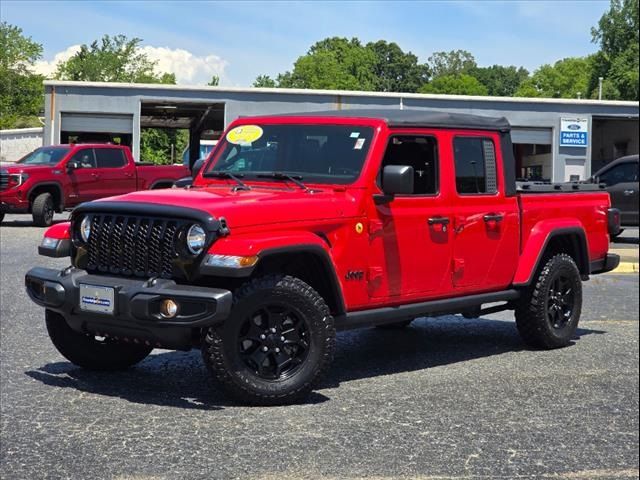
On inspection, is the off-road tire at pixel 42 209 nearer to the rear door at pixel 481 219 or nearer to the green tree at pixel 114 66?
the rear door at pixel 481 219

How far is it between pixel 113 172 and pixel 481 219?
1557 cm

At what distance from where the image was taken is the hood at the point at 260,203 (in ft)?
17.6

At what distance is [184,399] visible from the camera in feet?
18.3

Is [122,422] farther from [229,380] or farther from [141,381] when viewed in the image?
[141,381]

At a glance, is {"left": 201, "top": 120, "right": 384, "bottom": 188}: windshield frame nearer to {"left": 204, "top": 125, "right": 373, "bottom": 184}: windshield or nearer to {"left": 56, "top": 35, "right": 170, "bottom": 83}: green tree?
{"left": 204, "top": 125, "right": 373, "bottom": 184}: windshield

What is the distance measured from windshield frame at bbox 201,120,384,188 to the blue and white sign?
96.6 feet

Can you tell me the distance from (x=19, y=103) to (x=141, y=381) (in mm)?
3645

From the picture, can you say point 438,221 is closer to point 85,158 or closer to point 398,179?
point 398,179

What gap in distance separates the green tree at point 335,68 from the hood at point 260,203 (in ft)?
323

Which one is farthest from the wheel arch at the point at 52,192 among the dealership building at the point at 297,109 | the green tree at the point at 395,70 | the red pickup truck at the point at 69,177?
the green tree at the point at 395,70

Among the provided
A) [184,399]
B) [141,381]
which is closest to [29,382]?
[141,381]

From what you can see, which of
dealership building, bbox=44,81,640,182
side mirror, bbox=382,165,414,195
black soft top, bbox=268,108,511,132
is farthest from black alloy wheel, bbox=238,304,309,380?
dealership building, bbox=44,81,640,182

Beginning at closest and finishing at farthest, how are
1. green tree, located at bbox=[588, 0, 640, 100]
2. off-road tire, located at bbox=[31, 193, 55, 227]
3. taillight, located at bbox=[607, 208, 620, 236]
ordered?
green tree, located at bbox=[588, 0, 640, 100] < taillight, located at bbox=[607, 208, 620, 236] < off-road tire, located at bbox=[31, 193, 55, 227]

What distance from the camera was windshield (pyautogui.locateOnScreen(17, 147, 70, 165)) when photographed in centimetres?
2050
